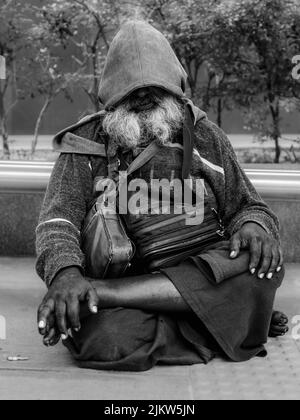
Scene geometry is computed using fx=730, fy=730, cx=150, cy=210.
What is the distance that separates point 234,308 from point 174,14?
13.0 feet

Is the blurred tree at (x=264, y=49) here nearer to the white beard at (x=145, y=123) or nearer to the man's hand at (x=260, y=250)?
the white beard at (x=145, y=123)

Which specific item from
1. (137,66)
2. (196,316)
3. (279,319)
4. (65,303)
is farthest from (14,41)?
(65,303)

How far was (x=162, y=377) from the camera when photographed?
293 cm

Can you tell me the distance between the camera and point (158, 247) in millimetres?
3137

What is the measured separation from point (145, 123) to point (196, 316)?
2.84 feet

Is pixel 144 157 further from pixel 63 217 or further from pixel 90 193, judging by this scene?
pixel 63 217

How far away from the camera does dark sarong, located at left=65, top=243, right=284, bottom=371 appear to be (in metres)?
2.97

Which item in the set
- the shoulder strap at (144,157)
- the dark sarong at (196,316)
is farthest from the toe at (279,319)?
the shoulder strap at (144,157)

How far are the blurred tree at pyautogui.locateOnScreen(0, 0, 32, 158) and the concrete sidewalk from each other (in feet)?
14.7

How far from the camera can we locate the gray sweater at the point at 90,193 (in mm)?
3053

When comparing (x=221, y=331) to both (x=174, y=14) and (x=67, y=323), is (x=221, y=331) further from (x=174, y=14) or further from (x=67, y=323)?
(x=174, y=14)

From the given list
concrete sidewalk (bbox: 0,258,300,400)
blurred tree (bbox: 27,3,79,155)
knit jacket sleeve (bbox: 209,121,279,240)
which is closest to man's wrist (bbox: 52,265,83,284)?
concrete sidewalk (bbox: 0,258,300,400)

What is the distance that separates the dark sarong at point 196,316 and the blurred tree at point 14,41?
15.7 feet
